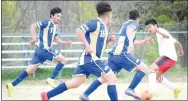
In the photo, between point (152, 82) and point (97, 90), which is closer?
point (152, 82)

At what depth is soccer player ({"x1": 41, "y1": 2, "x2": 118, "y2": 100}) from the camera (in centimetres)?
818

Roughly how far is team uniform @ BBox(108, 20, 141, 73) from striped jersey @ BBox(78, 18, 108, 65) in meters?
1.47

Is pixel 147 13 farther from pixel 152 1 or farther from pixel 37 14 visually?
pixel 37 14

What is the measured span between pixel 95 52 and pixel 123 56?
1.59 m

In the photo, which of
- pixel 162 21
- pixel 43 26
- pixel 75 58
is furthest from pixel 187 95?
pixel 162 21

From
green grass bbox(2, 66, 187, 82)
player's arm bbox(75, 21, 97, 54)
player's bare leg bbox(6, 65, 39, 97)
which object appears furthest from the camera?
green grass bbox(2, 66, 187, 82)

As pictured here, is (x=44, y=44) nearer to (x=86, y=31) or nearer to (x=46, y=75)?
(x=86, y=31)

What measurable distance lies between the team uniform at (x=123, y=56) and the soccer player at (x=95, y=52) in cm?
144

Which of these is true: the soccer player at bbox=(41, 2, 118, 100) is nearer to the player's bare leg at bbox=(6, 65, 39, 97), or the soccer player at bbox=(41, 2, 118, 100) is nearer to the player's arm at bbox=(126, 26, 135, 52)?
the player's arm at bbox=(126, 26, 135, 52)

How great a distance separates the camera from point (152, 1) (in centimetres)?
2016

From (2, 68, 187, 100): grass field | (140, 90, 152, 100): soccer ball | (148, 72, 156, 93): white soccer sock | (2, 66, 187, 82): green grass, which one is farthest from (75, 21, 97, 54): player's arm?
(2, 66, 187, 82): green grass

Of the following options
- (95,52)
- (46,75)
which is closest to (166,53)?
(95,52)

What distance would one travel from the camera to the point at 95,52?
27.4 ft

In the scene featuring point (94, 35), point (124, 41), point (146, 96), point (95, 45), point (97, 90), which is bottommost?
point (97, 90)
